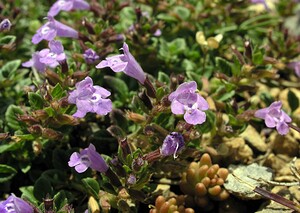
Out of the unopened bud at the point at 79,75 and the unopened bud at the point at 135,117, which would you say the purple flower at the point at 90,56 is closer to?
the unopened bud at the point at 79,75

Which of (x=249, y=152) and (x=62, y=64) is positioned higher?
(x=62, y=64)

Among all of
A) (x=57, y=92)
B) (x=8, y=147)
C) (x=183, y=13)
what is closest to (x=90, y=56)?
(x=57, y=92)

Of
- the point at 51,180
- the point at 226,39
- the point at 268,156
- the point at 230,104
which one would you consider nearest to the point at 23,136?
the point at 51,180

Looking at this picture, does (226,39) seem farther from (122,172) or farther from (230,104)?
(122,172)

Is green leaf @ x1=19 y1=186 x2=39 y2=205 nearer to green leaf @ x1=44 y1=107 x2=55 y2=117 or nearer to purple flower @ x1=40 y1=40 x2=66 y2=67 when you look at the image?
green leaf @ x1=44 y1=107 x2=55 y2=117

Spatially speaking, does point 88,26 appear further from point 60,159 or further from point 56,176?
point 56,176

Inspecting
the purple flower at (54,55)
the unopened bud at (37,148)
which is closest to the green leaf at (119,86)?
the purple flower at (54,55)

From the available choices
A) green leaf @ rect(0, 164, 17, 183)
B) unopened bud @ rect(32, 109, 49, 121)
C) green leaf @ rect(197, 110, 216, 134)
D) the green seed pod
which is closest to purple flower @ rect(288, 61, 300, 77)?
green leaf @ rect(197, 110, 216, 134)
